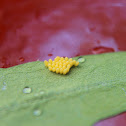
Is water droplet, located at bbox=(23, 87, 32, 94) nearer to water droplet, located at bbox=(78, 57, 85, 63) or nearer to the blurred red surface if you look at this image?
the blurred red surface

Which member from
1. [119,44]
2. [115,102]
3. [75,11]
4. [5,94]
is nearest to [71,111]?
[115,102]

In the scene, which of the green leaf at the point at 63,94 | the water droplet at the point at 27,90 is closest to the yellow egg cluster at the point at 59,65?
the green leaf at the point at 63,94

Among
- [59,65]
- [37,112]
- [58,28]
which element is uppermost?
[58,28]

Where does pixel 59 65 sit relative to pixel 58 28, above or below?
below

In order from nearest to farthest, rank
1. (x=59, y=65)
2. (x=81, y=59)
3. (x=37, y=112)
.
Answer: (x=37, y=112), (x=59, y=65), (x=81, y=59)

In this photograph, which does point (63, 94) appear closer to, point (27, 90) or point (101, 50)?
point (27, 90)

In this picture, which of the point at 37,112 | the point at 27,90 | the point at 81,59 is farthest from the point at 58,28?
the point at 37,112

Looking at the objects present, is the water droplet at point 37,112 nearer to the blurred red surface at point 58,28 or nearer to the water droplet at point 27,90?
the water droplet at point 27,90

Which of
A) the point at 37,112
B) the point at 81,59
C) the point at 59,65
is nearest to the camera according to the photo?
the point at 37,112
